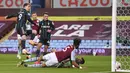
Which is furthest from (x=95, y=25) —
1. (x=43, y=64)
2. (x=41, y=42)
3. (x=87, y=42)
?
(x=43, y=64)

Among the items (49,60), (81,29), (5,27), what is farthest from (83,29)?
(49,60)

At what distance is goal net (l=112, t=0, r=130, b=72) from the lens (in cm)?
1138

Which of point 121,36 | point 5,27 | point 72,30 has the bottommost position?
point 72,30

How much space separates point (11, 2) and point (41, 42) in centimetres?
1397

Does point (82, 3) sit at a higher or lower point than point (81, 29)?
higher

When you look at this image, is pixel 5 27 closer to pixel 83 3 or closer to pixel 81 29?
pixel 81 29

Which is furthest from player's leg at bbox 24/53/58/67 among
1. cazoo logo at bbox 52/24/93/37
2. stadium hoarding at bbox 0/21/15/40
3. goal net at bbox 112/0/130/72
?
stadium hoarding at bbox 0/21/15/40

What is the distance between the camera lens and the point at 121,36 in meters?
14.8

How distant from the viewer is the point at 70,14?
22438mm

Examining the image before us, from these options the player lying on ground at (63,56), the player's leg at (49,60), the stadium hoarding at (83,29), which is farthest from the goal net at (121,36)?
the stadium hoarding at (83,29)

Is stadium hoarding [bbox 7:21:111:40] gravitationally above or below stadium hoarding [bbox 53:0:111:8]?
below

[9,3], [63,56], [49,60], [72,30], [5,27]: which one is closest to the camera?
[63,56]

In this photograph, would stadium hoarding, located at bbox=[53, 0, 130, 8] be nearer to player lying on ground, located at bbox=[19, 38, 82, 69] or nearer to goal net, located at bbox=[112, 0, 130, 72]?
goal net, located at bbox=[112, 0, 130, 72]

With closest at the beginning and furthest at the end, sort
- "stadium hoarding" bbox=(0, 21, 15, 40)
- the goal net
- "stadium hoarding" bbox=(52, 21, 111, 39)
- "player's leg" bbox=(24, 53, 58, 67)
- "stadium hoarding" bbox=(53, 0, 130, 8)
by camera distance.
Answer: the goal net
"player's leg" bbox=(24, 53, 58, 67)
"stadium hoarding" bbox=(52, 21, 111, 39)
"stadium hoarding" bbox=(0, 21, 15, 40)
"stadium hoarding" bbox=(53, 0, 130, 8)
